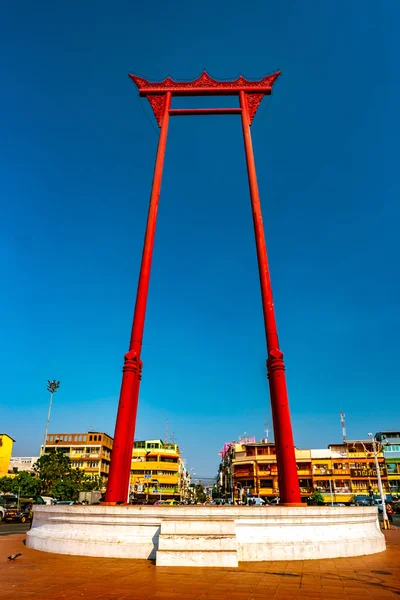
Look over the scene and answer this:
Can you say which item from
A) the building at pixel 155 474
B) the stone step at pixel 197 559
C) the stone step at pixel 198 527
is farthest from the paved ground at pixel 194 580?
the building at pixel 155 474

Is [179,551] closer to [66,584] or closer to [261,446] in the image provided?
[66,584]

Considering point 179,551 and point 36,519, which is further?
point 36,519

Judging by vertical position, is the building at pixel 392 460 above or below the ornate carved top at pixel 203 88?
below

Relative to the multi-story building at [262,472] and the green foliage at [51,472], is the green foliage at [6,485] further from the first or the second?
the multi-story building at [262,472]

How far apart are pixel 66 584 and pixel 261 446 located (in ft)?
196

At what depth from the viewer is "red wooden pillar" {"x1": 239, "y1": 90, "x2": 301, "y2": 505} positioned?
13.3 meters

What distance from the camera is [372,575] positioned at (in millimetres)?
8320

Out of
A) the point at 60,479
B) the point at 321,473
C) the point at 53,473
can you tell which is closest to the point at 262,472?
the point at 321,473

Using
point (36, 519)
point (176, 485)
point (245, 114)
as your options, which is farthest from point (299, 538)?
point (176, 485)

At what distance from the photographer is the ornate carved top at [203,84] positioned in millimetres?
21297

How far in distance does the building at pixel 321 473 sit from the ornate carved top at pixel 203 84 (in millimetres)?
52240

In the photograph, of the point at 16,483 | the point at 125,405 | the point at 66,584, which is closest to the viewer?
the point at 66,584

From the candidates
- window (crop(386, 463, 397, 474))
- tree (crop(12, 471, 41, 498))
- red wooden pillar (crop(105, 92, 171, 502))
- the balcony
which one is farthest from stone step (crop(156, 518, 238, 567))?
window (crop(386, 463, 397, 474))

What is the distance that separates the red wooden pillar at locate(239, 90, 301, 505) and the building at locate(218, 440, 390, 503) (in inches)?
1977
